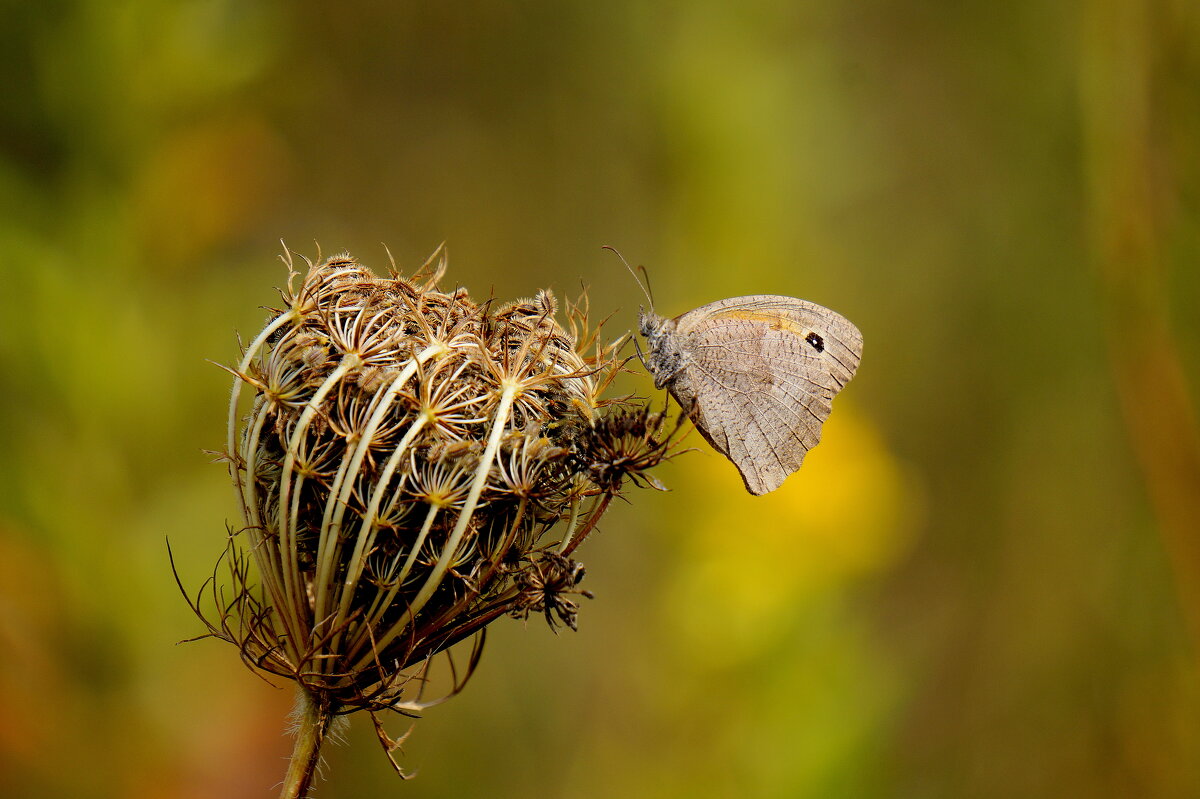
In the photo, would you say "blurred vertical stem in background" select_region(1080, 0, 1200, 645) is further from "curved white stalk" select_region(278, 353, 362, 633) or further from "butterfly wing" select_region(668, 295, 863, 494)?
"curved white stalk" select_region(278, 353, 362, 633)

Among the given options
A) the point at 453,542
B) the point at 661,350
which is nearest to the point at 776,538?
the point at 661,350

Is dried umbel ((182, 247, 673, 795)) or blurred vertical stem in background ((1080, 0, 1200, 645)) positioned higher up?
blurred vertical stem in background ((1080, 0, 1200, 645))

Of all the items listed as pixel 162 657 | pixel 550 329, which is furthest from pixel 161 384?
pixel 550 329

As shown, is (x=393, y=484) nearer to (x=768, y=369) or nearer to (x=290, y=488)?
(x=290, y=488)

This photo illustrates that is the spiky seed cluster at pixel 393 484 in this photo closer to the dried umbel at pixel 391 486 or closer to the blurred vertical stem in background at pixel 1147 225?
the dried umbel at pixel 391 486

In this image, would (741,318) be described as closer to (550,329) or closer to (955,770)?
(550,329)

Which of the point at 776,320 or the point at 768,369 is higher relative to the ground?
the point at 776,320

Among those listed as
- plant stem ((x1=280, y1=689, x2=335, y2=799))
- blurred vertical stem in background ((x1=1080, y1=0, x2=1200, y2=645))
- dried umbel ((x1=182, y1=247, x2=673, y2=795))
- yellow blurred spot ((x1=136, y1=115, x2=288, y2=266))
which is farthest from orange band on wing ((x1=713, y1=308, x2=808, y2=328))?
yellow blurred spot ((x1=136, y1=115, x2=288, y2=266))
